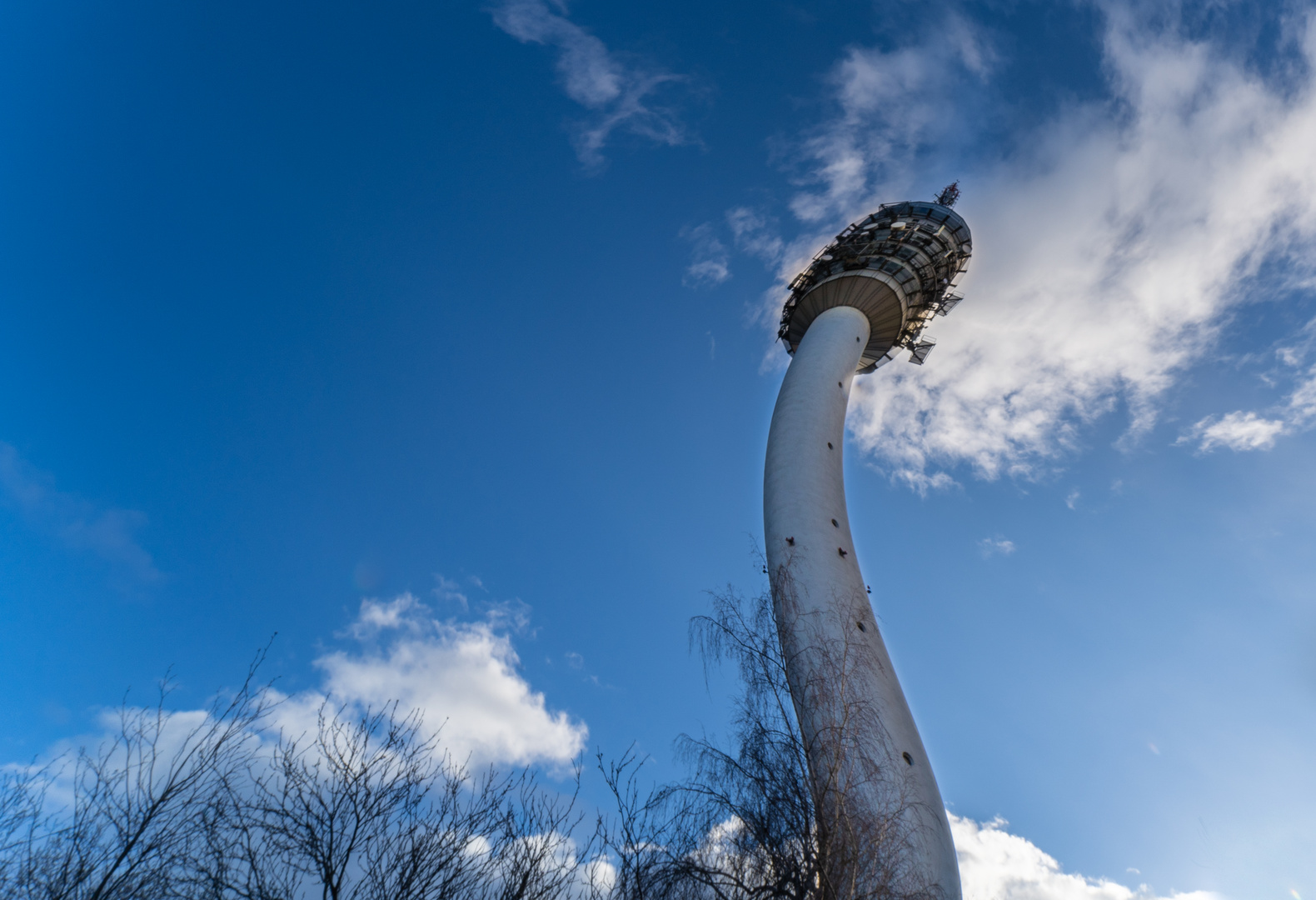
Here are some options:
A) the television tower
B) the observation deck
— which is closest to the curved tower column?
the television tower

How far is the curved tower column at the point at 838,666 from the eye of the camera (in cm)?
865

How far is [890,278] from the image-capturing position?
1231 inches

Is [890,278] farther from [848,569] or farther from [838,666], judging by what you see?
[838,666]

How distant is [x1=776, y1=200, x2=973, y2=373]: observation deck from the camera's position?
31547mm

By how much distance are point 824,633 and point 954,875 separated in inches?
218

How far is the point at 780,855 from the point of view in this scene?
8.02 metres

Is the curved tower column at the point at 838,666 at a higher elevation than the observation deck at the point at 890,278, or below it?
below

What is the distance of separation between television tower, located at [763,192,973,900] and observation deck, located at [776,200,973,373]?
8cm

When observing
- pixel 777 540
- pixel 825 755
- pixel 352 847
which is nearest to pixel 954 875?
pixel 825 755

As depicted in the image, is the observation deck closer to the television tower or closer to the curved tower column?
the television tower

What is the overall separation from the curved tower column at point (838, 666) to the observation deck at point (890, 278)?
238 cm

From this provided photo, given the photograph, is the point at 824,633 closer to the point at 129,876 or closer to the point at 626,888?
the point at 626,888

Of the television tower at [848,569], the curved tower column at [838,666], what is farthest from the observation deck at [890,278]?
the curved tower column at [838,666]

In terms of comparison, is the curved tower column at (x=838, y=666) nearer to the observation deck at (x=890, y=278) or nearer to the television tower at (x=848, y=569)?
the television tower at (x=848, y=569)
